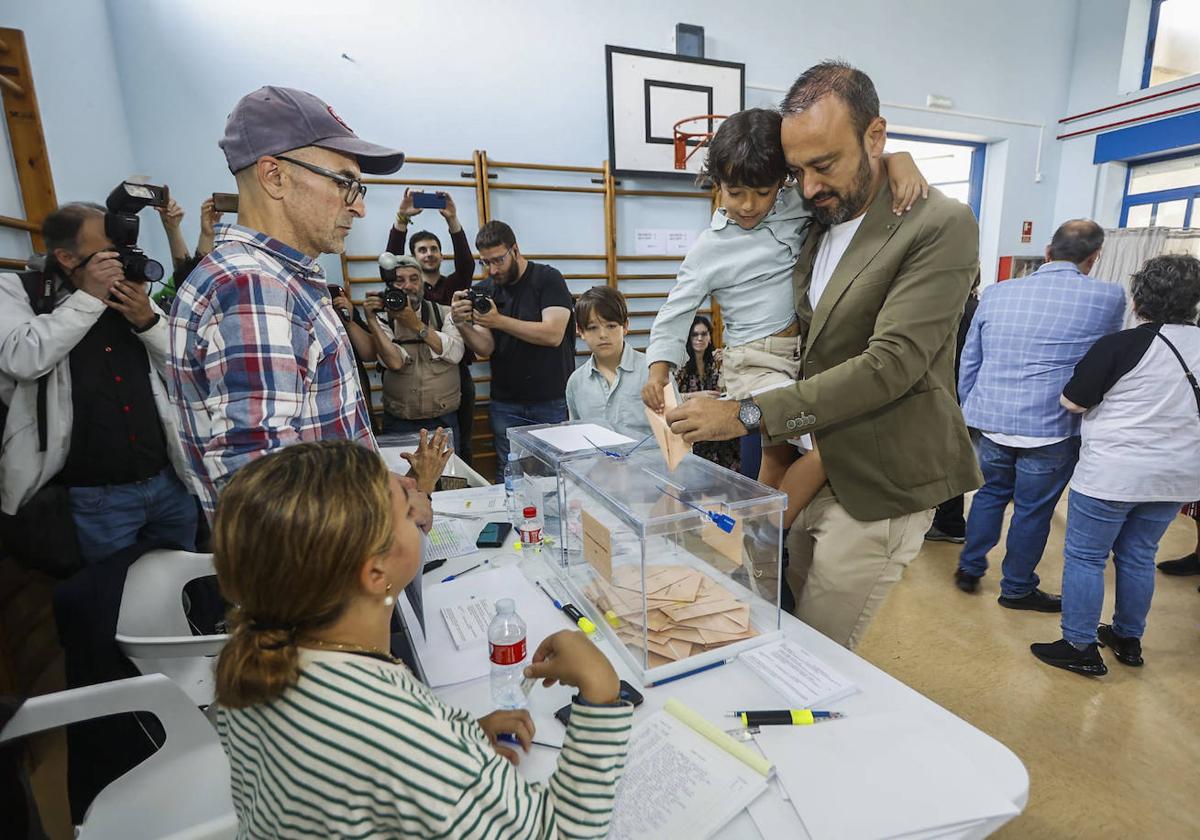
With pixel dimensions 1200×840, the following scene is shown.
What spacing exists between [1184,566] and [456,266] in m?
4.43

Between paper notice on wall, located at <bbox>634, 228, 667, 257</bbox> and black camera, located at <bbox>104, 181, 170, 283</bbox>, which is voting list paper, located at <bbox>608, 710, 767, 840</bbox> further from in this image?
paper notice on wall, located at <bbox>634, 228, 667, 257</bbox>

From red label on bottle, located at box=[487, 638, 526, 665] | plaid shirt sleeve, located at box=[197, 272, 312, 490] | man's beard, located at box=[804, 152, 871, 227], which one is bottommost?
red label on bottle, located at box=[487, 638, 526, 665]

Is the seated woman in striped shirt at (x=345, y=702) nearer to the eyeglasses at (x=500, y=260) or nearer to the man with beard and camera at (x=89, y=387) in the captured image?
the man with beard and camera at (x=89, y=387)

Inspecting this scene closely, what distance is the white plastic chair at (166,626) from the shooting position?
4.18 ft

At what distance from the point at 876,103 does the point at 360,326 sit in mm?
2763

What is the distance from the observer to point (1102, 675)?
237cm

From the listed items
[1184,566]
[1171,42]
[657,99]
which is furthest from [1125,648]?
[1171,42]

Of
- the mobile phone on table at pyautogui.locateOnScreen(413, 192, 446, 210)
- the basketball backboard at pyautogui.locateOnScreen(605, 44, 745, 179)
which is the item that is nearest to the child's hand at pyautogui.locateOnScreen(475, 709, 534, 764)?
the mobile phone on table at pyautogui.locateOnScreen(413, 192, 446, 210)

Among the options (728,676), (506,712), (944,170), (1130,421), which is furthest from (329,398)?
(944,170)

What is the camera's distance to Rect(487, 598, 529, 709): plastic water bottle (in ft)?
3.34

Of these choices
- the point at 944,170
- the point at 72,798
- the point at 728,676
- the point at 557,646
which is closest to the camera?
the point at 557,646

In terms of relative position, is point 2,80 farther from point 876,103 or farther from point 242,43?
point 876,103

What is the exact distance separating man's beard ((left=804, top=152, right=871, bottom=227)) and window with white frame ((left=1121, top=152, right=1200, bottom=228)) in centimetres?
665

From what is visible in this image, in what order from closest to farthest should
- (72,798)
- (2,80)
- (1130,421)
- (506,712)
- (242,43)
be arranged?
(506,712)
(72,798)
(2,80)
(1130,421)
(242,43)
